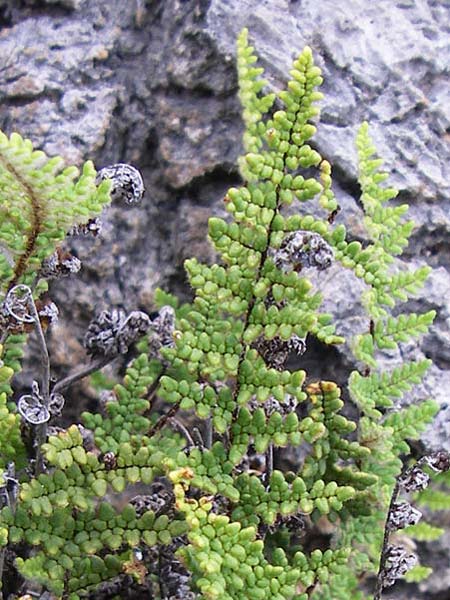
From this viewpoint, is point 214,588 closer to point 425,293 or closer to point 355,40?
point 425,293

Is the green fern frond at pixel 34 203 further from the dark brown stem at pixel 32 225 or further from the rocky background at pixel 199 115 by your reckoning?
the rocky background at pixel 199 115

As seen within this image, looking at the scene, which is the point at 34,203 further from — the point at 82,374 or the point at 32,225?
the point at 82,374

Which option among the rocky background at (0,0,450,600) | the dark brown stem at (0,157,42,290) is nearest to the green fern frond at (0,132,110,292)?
the dark brown stem at (0,157,42,290)

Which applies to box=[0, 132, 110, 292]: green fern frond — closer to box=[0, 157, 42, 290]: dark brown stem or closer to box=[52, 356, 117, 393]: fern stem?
box=[0, 157, 42, 290]: dark brown stem

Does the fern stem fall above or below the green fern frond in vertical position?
below

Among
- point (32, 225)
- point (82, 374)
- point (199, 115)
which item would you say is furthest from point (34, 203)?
point (199, 115)

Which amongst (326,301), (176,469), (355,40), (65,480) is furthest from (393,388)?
(355,40)

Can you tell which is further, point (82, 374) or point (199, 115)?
point (199, 115)

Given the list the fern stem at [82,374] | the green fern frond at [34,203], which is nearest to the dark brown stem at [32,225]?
the green fern frond at [34,203]
